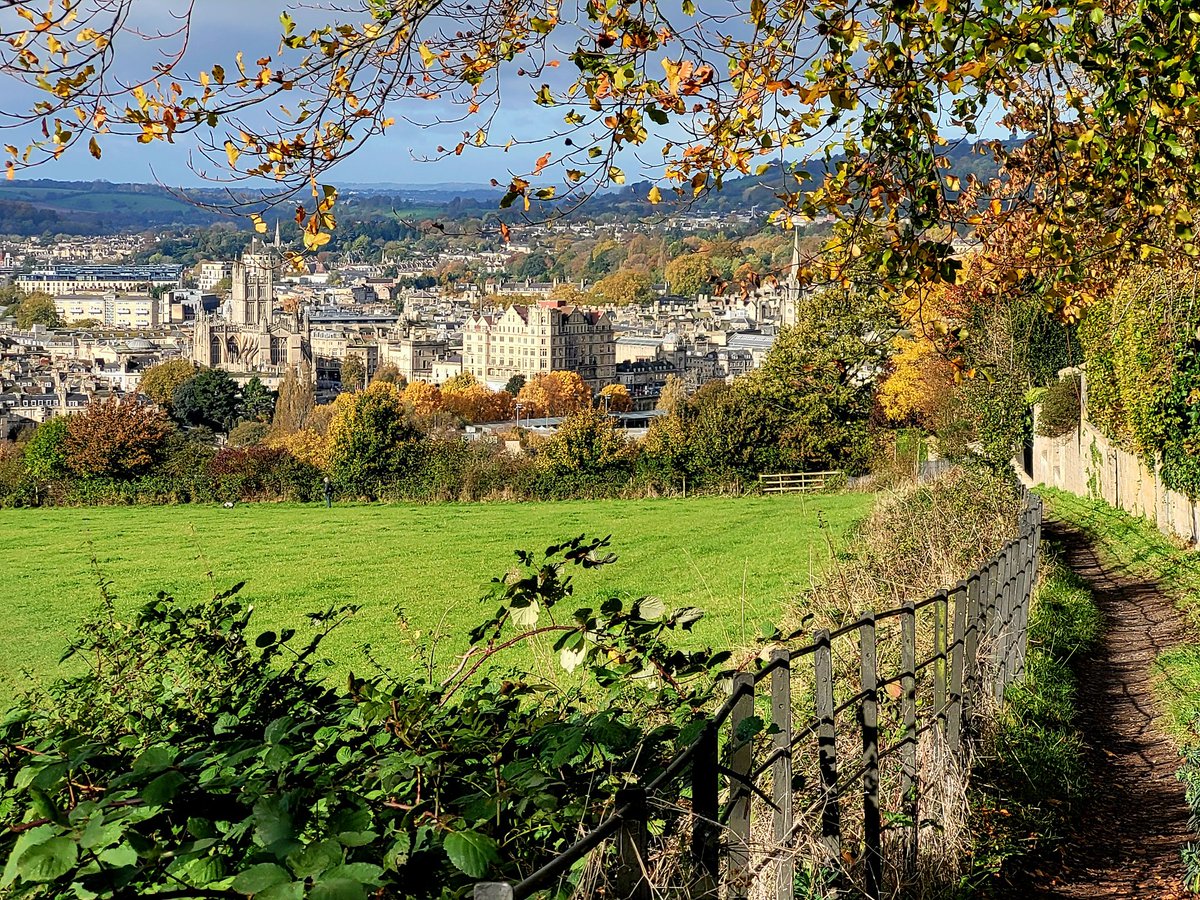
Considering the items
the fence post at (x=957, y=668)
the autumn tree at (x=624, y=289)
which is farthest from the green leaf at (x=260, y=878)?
the autumn tree at (x=624, y=289)

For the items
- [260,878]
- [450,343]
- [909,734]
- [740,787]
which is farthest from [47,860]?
[450,343]

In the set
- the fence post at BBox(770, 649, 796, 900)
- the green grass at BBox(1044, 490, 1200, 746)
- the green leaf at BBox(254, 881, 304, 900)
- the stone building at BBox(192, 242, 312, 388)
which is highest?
the green leaf at BBox(254, 881, 304, 900)

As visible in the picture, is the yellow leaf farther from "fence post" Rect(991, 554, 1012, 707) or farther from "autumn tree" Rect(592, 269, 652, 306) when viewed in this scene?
"autumn tree" Rect(592, 269, 652, 306)

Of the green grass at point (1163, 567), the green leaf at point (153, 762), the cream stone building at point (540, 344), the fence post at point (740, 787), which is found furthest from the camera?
the cream stone building at point (540, 344)

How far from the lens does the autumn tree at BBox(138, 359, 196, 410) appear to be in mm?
99125

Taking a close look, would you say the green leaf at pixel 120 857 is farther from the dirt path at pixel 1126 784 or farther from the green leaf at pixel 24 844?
the dirt path at pixel 1126 784

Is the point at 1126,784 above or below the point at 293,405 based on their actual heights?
above

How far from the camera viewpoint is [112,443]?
109 feet

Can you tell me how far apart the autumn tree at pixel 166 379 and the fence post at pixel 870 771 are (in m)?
95.4

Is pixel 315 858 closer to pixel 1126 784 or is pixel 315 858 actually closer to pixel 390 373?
pixel 1126 784

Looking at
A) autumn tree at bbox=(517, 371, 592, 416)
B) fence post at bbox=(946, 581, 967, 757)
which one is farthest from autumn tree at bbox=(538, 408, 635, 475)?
autumn tree at bbox=(517, 371, 592, 416)

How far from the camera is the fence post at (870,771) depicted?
4.05 meters

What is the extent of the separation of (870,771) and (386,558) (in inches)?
725

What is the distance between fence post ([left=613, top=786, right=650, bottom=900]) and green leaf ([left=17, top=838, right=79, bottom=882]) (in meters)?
0.91
